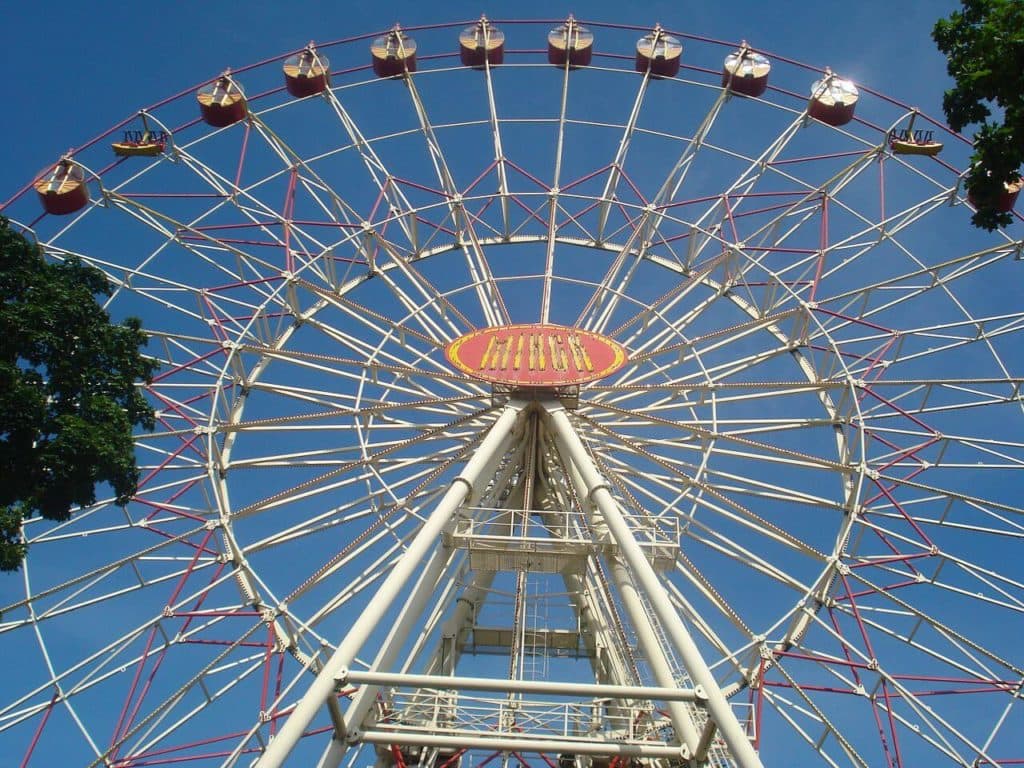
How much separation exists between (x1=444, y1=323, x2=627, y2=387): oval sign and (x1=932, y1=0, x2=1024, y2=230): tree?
8210 millimetres

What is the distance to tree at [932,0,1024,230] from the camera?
10.1 m

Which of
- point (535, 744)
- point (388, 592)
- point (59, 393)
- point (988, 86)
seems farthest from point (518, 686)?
point (988, 86)

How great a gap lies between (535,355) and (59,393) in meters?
Answer: 8.32

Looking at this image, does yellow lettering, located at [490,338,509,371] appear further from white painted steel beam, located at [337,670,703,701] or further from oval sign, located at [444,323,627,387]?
white painted steel beam, located at [337,670,703,701]

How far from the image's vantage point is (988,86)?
10.3 m

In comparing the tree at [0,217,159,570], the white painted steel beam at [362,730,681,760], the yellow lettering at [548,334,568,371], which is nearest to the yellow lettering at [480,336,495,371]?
the yellow lettering at [548,334,568,371]

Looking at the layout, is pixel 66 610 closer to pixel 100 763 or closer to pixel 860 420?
pixel 100 763

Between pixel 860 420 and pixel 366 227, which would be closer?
pixel 860 420

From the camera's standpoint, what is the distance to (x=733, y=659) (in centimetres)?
1656

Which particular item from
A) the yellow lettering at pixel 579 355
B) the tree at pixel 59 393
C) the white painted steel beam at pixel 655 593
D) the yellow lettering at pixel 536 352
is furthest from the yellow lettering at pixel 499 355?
the tree at pixel 59 393

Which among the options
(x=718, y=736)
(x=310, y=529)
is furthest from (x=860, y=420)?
(x=310, y=529)

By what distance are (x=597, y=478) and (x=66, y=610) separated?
32.4 ft

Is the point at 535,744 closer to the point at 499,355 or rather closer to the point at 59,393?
the point at 499,355

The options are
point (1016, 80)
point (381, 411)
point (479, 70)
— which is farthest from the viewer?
point (479, 70)
